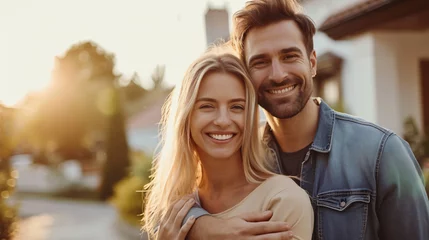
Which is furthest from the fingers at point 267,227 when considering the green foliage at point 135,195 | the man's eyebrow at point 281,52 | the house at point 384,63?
the green foliage at point 135,195

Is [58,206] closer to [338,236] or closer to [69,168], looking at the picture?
[69,168]

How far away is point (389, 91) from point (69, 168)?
56.0ft

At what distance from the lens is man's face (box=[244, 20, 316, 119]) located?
90.0 inches

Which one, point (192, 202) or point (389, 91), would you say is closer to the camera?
point (192, 202)

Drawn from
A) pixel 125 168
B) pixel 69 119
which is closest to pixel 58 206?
pixel 125 168

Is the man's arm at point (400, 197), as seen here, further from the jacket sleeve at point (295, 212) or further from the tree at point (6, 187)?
the tree at point (6, 187)

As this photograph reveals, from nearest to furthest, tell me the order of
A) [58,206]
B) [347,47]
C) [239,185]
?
[239,185] < [347,47] < [58,206]

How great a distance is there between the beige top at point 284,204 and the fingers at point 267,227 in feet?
0.15

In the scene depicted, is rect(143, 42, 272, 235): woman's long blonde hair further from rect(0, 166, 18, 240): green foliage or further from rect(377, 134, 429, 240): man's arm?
rect(0, 166, 18, 240): green foliage

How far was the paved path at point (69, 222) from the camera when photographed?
10328 mm

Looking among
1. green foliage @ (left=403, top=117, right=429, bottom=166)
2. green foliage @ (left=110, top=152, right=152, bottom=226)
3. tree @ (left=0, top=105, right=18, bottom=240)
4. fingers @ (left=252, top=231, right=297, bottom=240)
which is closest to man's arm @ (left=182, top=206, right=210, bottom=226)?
fingers @ (left=252, top=231, right=297, bottom=240)

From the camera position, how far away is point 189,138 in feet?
7.23

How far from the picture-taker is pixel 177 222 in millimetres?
2051

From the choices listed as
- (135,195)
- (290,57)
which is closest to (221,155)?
(290,57)
